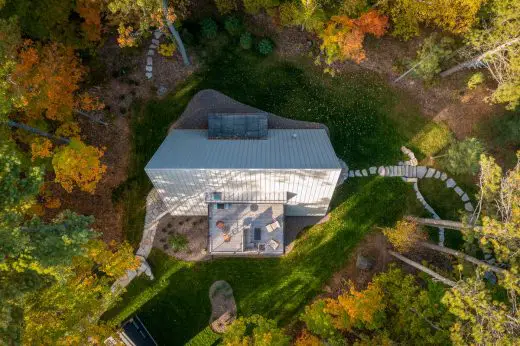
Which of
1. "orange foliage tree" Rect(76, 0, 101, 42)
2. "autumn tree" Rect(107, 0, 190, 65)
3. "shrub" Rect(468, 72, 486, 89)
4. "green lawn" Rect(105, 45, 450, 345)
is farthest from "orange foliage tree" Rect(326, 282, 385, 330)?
"orange foliage tree" Rect(76, 0, 101, 42)

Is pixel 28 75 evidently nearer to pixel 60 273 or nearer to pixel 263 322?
pixel 60 273

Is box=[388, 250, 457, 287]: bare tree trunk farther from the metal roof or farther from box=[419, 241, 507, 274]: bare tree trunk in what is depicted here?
→ the metal roof

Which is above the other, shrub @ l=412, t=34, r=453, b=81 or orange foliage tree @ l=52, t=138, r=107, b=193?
shrub @ l=412, t=34, r=453, b=81

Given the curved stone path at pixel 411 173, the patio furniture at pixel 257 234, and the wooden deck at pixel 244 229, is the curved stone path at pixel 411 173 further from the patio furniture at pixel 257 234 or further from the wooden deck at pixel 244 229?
the patio furniture at pixel 257 234

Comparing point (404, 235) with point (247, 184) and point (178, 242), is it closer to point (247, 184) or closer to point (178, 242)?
point (247, 184)

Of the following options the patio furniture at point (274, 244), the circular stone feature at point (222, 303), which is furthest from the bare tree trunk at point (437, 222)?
the circular stone feature at point (222, 303)
